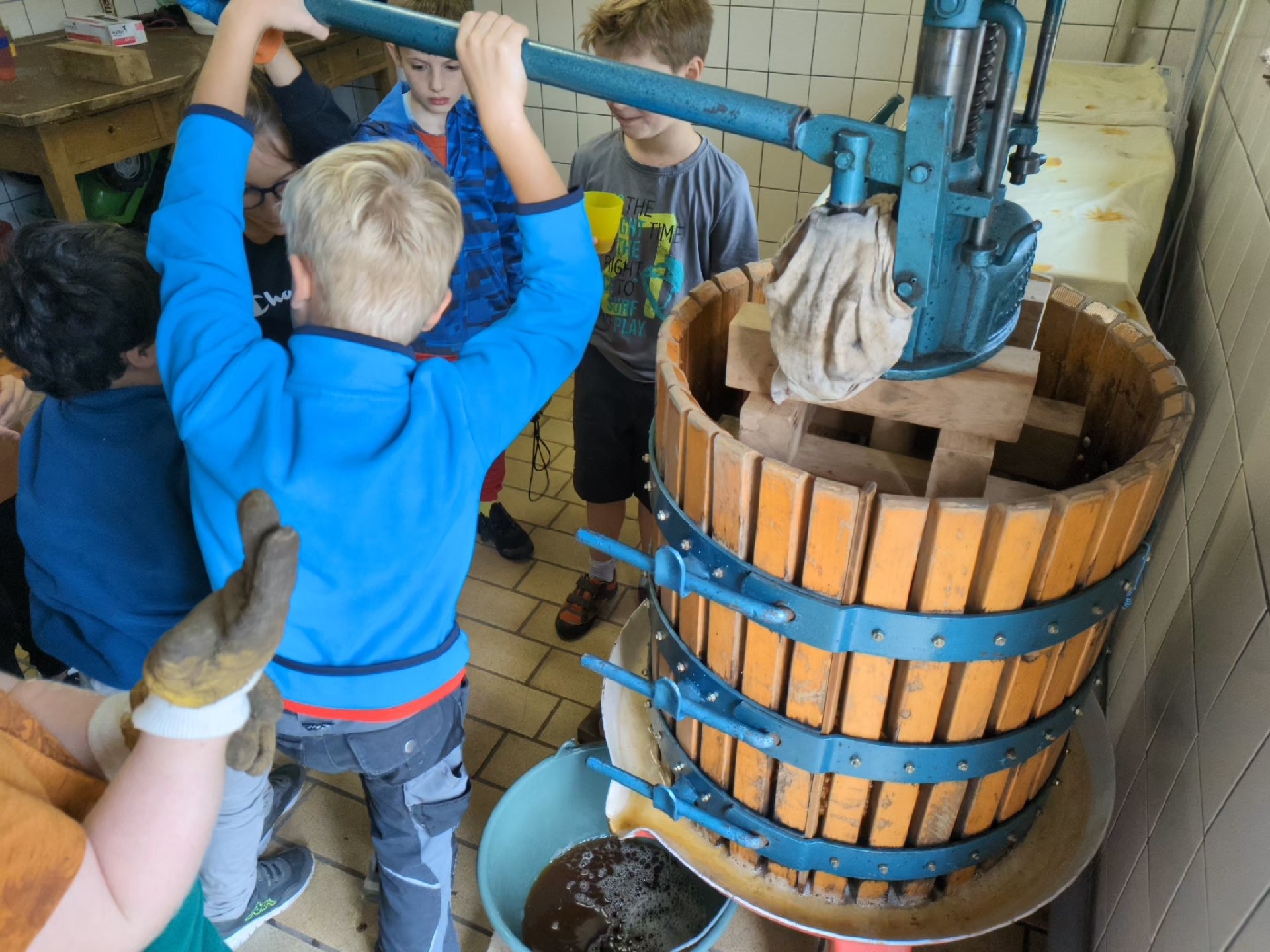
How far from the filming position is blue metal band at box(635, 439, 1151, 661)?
1.12 m

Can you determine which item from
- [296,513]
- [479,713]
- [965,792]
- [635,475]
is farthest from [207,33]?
[965,792]

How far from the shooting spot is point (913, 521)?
3.47 feet

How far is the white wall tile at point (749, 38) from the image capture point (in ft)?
13.0

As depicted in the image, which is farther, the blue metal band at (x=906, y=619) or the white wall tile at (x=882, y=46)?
the white wall tile at (x=882, y=46)

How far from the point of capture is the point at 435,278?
140cm

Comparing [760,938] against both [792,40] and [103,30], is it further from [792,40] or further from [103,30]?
[103,30]

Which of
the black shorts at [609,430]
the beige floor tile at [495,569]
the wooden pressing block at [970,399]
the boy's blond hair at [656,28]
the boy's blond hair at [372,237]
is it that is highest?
the boy's blond hair at [656,28]

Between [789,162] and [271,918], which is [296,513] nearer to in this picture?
[271,918]

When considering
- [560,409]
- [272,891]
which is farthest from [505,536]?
[272,891]

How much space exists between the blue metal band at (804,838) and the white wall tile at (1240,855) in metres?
0.32

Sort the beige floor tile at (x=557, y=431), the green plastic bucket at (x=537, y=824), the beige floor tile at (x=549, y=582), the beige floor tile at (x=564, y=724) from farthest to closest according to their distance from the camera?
the beige floor tile at (x=557, y=431) < the beige floor tile at (x=549, y=582) < the beige floor tile at (x=564, y=724) < the green plastic bucket at (x=537, y=824)

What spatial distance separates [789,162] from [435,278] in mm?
3229

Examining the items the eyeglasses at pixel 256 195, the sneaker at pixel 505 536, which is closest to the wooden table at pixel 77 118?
the eyeglasses at pixel 256 195

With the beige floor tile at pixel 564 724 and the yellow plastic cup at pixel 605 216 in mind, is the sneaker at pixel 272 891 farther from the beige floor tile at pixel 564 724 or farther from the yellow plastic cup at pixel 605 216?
the yellow plastic cup at pixel 605 216
